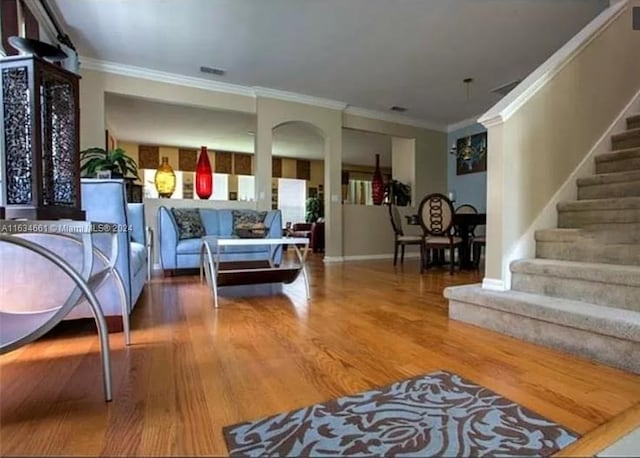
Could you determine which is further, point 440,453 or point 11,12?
point 11,12

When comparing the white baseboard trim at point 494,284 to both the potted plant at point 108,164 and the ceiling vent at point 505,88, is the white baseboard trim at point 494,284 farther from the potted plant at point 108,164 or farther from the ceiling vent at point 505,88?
the ceiling vent at point 505,88

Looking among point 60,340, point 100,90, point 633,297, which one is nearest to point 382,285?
point 633,297

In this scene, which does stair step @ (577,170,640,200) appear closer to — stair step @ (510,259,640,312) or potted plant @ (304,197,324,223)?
stair step @ (510,259,640,312)

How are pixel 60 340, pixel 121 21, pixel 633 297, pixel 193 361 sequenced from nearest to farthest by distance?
pixel 193 361 → pixel 633 297 → pixel 60 340 → pixel 121 21

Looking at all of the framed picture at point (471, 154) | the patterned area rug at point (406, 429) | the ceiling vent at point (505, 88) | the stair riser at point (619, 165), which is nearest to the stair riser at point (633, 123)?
the stair riser at point (619, 165)

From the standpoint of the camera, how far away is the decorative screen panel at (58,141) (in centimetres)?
142

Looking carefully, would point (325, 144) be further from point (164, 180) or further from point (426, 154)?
point (164, 180)

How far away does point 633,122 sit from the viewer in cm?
303

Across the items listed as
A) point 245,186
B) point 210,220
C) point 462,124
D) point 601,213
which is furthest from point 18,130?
point 245,186

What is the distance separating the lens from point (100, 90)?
4.52 meters

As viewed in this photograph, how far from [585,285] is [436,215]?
2738 mm

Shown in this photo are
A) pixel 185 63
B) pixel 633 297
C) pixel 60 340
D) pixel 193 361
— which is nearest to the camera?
pixel 193 361

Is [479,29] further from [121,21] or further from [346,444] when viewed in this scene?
[346,444]

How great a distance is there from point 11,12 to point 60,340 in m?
2.39
